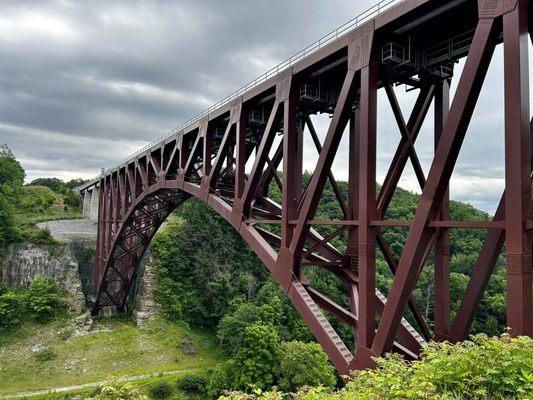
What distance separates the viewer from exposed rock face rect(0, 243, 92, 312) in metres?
32.5

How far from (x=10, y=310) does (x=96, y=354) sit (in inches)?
306

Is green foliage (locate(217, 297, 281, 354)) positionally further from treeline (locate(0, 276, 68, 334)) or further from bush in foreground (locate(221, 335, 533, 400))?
bush in foreground (locate(221, 335, 533, 400))

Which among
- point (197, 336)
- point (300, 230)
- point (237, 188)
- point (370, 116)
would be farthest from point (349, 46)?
point (197, 336)

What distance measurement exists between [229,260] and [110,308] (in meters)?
12.7

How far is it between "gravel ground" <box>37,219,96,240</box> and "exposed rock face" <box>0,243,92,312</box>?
2.44 metres

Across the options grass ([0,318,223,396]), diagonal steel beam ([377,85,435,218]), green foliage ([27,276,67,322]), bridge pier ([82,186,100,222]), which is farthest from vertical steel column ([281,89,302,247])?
bridge pier ([82,186,100,222])

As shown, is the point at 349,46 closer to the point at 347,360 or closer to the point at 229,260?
the point at 347,360

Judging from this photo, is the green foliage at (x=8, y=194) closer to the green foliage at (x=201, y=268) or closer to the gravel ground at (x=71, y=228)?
the gravel ground at (x=71, y=228)

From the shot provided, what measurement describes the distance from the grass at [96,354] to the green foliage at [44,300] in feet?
3.47

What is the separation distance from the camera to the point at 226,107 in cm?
1453

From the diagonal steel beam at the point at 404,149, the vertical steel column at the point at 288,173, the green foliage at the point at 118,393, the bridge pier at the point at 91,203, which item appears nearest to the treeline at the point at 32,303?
the bridge pier at the point at 91,203

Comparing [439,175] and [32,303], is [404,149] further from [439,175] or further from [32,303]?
[32,303]

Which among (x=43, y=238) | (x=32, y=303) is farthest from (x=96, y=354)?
(x=43, y=238)

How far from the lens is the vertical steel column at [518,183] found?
5.13m
